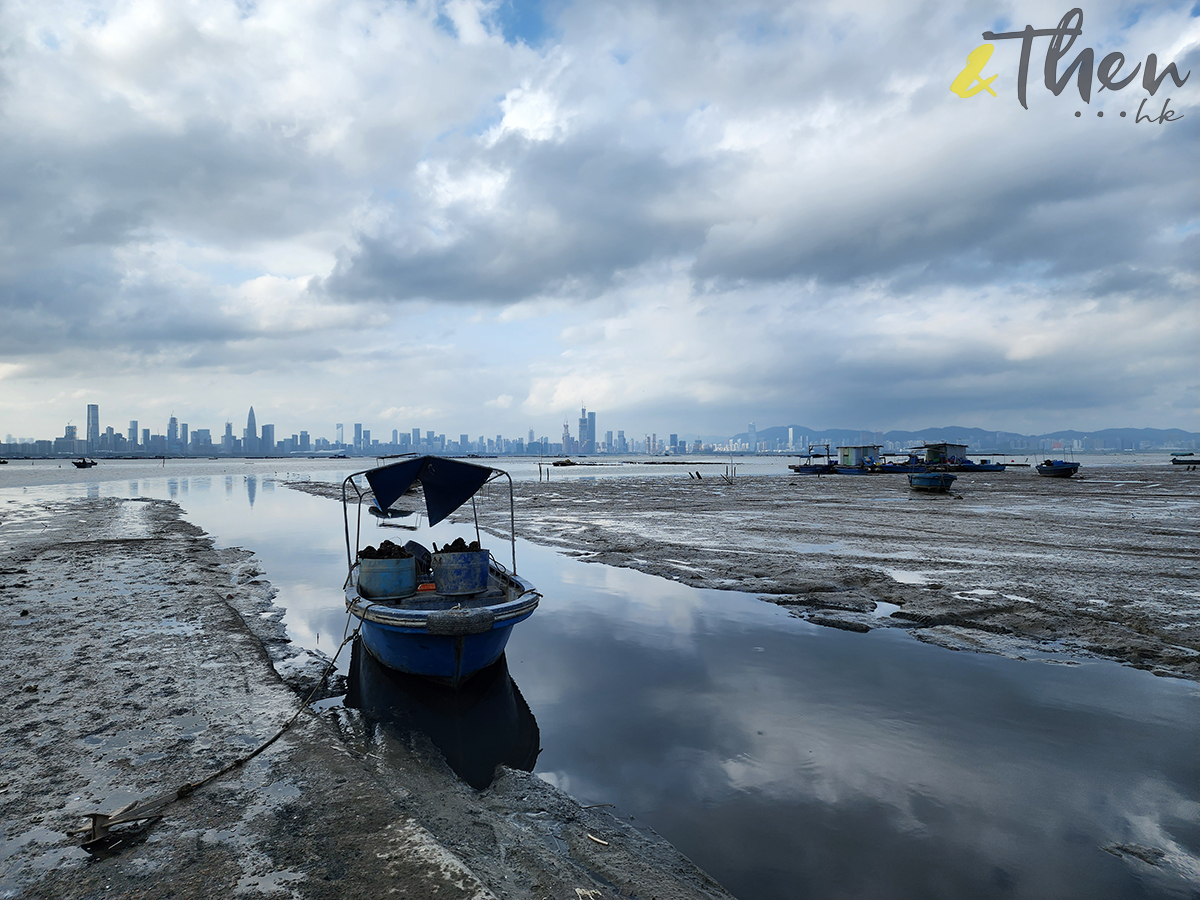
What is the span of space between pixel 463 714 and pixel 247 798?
3.25m

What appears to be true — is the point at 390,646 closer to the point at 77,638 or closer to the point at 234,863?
the point at 234,863

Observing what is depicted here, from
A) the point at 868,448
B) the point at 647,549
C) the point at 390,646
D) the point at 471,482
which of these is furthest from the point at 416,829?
the point at 868,448

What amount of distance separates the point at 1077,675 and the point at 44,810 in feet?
44.4

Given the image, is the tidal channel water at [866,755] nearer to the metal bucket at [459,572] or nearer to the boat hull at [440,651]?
the boat hull at [440,651]

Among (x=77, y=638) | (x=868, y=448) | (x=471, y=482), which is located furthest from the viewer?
(x=868, y=448)

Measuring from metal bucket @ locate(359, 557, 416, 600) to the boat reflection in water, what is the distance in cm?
118

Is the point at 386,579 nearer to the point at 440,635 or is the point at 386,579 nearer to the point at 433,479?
the point at 433,479

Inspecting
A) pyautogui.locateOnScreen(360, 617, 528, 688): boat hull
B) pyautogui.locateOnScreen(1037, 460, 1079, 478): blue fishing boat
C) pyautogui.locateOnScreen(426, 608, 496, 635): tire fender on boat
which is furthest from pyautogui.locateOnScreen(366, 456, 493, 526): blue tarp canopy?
pyautogui.locateOnScreen(1037, 460, 1079, 478): blue fishing boat

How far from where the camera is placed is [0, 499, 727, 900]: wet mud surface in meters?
4.81

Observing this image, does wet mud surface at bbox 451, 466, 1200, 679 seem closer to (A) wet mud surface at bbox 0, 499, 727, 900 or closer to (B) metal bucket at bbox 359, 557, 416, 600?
(B) metal bucket at bbox 359, 557, 416, 600

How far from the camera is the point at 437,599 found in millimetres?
10844

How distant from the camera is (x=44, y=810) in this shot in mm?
5734

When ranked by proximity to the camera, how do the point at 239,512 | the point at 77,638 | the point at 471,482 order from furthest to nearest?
the point at 239,512
the point at 471,482
the point at 77,638

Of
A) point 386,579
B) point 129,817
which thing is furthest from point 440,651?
point 129,817
